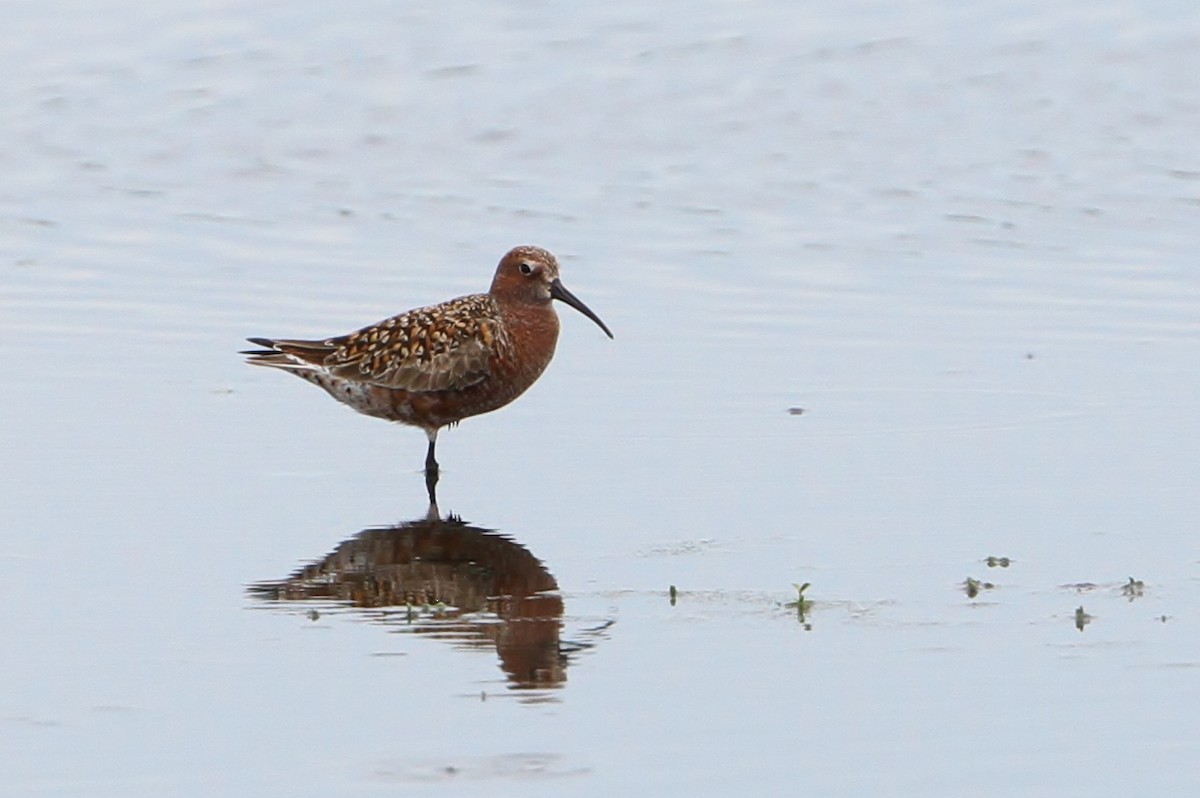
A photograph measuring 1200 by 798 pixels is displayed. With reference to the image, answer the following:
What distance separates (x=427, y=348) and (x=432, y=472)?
0.72 metres

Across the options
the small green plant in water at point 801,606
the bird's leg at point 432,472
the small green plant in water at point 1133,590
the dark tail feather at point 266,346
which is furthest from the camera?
the dark tail feather at point 266,346

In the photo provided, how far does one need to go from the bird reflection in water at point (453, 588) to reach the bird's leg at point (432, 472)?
1.59ft

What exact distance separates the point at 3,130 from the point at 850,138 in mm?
6566

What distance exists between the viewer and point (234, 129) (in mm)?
18906

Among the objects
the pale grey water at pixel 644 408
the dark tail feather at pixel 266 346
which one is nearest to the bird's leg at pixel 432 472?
the pale grey water at pixel 644 408

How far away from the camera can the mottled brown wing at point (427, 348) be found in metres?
10.5

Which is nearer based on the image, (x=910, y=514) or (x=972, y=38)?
(x=910, y=514)

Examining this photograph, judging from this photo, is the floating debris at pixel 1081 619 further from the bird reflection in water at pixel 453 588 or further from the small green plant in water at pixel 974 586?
the bird reflection in water at pixel 453 588

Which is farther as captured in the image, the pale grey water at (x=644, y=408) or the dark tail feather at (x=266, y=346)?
the dark tail feather at (x=266, y=346)

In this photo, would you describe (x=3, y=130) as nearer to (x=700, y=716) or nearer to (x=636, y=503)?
(x=636, y=503)

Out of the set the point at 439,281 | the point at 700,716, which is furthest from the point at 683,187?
the point at 700,716

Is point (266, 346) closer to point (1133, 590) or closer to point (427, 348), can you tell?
point (427, 348)

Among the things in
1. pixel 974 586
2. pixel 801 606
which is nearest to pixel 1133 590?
pixel 974 586

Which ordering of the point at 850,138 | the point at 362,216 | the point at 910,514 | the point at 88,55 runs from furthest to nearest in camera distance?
the point at 88,55 → the point at 850,138 → the point at 362,216 → the point at 910,514
